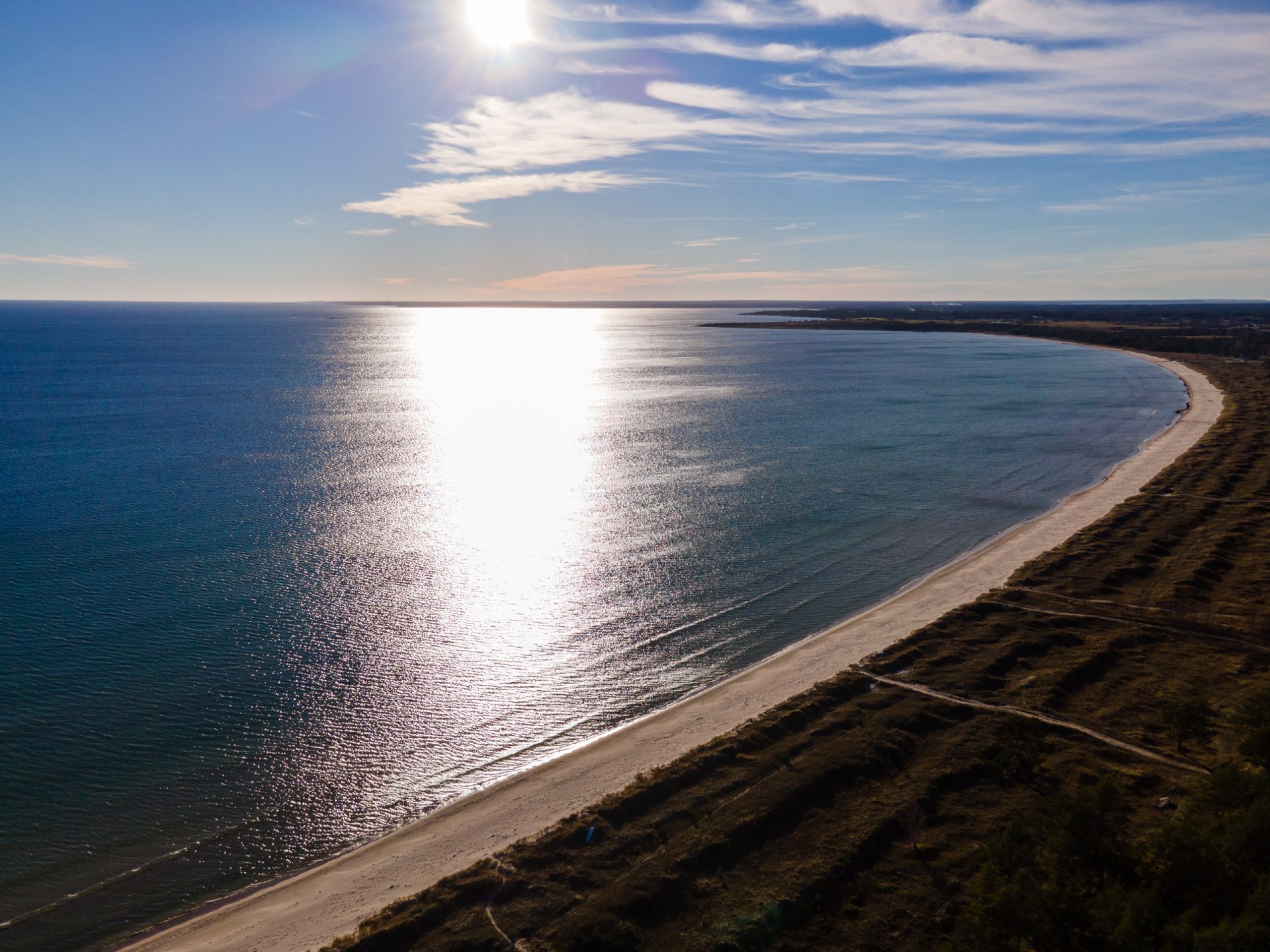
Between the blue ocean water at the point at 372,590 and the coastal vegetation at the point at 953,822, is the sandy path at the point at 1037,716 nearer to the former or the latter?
the coastal vegetation at the point at 953,822

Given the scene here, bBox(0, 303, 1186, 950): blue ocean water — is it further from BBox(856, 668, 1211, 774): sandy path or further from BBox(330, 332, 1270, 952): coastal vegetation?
BBox(856, 668, 1211, 774): sandy path

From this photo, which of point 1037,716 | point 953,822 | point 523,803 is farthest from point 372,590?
point 1037,716

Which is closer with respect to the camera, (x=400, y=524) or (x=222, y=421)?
(x=400, y=524)

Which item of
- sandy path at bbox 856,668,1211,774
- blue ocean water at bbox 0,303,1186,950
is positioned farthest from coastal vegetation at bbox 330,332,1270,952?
blue ocean water at bbox 0,303,1186,950

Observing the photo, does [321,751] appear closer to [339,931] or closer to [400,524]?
[339,931]

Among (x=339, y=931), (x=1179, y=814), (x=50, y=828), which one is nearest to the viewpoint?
(x=339, y=931)

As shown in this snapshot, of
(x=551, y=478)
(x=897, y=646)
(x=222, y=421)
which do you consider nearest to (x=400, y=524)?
(x=551, y=478)

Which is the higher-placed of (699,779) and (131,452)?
(131,452)
